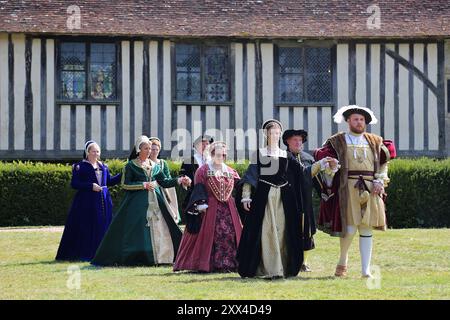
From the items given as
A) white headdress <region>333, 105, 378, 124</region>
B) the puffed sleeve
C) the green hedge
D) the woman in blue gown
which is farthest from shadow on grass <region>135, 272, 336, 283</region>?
the green hedge

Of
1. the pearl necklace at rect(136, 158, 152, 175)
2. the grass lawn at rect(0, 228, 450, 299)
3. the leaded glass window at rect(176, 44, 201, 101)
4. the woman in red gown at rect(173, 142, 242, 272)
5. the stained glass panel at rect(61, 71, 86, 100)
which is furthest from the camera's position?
the leaded glass window at rect(176, 44, 201, 101)

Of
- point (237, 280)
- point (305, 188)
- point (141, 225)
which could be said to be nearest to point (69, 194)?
point (141, 225)

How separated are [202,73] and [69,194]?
428cm

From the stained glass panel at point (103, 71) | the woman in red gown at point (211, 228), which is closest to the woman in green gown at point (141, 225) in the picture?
the woman in red gown at point (211, 228)

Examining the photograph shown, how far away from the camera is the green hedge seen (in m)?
20.3

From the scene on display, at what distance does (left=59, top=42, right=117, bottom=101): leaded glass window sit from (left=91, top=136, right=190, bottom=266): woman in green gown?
8419 mm

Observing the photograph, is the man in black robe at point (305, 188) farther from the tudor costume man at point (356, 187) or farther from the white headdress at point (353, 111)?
the white headdress at point (353, 111)

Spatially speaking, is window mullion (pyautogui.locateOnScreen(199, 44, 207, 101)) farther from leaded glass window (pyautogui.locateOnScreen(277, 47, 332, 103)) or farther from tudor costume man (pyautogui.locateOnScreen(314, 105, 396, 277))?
tudor costume man (pyautogui.locateOnScreen(314, 105, 396, 277))

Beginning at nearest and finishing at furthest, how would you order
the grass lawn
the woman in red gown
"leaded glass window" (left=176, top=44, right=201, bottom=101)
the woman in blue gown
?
1. the grass lawn
2. the woman in red gown
3. the woman in blue gown
4. "leaded glass window" (left=176, top=44, right=201, bottom=101)

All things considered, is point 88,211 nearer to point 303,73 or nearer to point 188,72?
point 188,72
